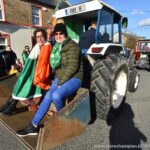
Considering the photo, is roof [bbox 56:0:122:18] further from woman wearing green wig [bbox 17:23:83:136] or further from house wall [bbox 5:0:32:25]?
house wall [bbox 5:0:32:25]

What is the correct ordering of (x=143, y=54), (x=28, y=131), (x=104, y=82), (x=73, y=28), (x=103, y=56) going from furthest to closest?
(x=143, y=54) < (x=73, y=28) < (x=103, y=56) < (x=104, y=82) < (x=28, y=131)

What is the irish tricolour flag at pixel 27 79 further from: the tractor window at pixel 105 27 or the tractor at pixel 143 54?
the tractor at pixel 143 54

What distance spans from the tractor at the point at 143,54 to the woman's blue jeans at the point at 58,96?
8.78m

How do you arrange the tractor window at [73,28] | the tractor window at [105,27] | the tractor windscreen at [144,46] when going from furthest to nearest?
the tractor windscreen at [144,46]
the tractor window at [73,28]
the tractor window at [105,27]

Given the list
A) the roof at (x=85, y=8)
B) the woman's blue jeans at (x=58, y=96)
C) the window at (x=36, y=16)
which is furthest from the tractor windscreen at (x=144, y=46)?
the woman's blue jeans at (x=58, y=96)

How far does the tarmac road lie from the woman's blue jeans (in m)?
0.55

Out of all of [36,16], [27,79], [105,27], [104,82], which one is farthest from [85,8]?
[36,16]

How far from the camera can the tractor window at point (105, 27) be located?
4223 millimetres

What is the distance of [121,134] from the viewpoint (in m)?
3.45

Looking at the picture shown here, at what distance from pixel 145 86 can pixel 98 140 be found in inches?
165

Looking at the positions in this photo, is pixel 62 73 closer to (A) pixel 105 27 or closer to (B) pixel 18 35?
(A) pixel 105 27

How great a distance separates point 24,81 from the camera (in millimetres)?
3545

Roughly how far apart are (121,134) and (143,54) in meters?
9.03

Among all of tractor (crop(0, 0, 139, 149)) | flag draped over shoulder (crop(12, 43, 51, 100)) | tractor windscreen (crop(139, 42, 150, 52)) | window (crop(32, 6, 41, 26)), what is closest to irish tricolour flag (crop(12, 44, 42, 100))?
flag draped over shoulder (crop(12, 43, 51, 100))
